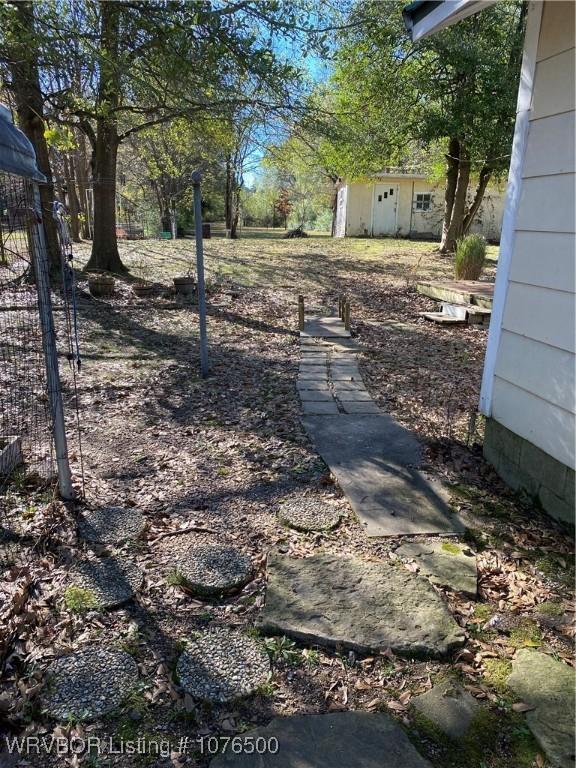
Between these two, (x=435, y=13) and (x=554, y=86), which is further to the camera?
(x=554, y=86)

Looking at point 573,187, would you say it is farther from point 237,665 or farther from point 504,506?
point 237,665

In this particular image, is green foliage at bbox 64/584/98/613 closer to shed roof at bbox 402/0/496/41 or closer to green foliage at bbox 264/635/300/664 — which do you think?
green foliage at bbox 264/635/300/664

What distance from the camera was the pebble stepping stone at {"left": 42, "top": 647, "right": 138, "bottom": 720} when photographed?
1.71 meters

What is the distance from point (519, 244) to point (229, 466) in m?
2.23

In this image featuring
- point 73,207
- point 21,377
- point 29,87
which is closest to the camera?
point 21,377

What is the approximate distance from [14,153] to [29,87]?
6.55 meters

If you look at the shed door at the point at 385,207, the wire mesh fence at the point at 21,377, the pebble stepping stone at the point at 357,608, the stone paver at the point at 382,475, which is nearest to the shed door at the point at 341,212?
the shed door at the point at 385,207

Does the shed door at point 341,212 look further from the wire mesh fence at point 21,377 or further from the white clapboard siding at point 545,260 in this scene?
the white clapboard siding at point 545,260

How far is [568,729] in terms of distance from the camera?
165cm

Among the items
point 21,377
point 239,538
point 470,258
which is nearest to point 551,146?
point 239,538

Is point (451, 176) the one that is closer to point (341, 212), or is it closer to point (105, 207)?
point (105, 207)

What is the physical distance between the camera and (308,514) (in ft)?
9.62

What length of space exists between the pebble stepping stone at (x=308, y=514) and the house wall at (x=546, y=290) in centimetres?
113

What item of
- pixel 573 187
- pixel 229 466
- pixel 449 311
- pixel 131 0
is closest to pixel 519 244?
pixel 573 187
